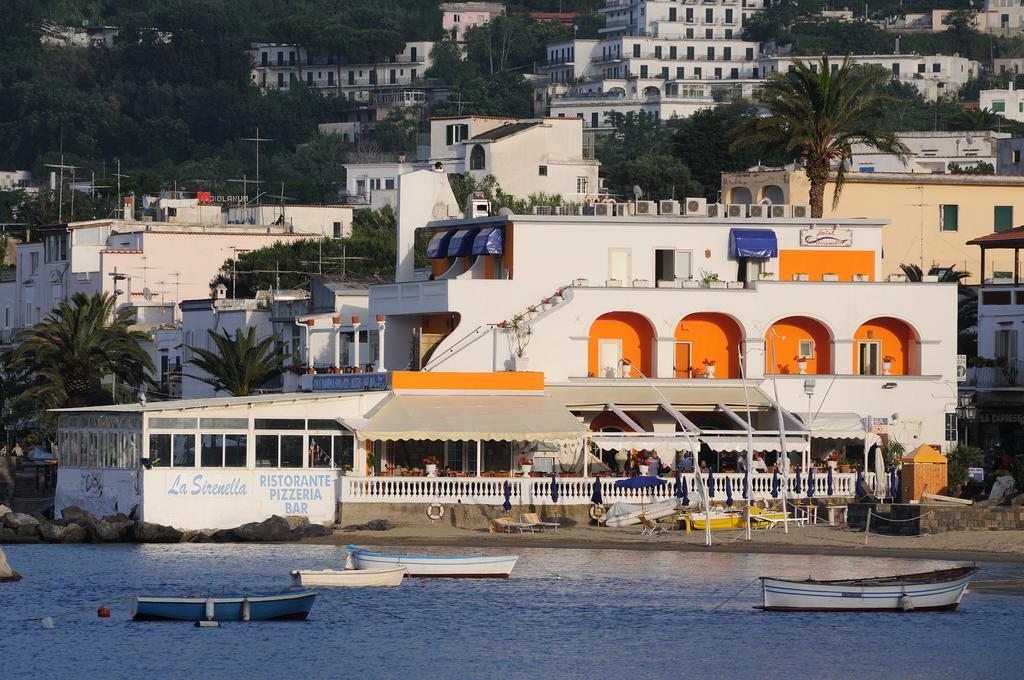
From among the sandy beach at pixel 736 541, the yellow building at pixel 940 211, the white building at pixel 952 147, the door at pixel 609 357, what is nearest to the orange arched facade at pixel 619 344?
the door at pixel 609 357

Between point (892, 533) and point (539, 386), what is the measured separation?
12733mm

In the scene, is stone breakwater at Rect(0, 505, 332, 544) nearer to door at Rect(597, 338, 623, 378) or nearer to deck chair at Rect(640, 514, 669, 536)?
deck chair at Rect(640, 514, 669, 536)

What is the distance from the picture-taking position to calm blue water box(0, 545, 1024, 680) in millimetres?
45219

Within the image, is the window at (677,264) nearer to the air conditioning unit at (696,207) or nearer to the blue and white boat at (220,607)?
the air conditioning unit at (696,207)

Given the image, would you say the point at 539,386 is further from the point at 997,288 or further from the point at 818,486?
the point at 997,288

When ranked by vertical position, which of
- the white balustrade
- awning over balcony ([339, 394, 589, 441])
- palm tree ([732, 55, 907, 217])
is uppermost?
palm tree ([732, 55, 907, 217])

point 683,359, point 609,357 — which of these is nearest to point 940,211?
point 683,359

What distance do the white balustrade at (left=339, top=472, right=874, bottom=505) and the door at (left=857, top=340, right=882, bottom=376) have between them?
10.2 metres

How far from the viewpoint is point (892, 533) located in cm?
5981

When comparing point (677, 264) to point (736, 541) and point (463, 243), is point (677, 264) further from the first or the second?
point (736, 541)

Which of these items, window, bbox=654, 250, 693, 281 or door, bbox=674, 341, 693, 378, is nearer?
door, bbox=674, 341, 693, 378

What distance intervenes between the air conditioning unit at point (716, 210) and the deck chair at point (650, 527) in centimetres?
1529

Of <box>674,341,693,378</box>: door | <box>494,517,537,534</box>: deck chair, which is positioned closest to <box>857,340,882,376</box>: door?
<box>674,341,693,378</box>: door

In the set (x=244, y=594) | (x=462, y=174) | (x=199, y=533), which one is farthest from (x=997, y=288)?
(x=462, y=174)
